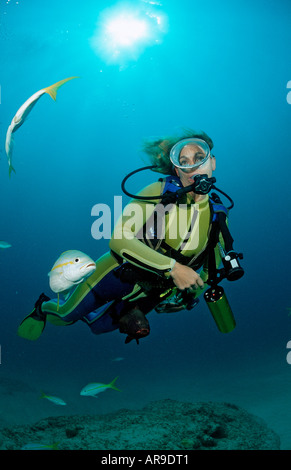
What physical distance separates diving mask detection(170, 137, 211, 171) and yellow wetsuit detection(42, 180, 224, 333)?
36 cm

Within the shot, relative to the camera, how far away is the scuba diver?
8.59ft

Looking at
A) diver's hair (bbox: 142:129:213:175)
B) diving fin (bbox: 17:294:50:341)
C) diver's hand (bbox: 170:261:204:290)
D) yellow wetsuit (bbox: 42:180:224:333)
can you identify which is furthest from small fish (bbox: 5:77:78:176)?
diver's hand (bbox: 170:261:204:290)

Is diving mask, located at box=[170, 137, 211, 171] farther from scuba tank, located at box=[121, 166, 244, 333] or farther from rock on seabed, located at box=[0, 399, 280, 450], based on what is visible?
rock on seabed, located at box=[0, 399, 280, 450]

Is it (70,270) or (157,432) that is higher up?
(70,270)

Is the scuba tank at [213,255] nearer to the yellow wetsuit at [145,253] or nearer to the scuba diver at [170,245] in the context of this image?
the scuba diver at [170,245]

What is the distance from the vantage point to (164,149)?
3416 mm

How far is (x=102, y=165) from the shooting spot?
3822cm

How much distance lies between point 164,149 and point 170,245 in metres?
1.19

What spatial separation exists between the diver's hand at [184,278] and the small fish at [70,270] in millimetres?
912

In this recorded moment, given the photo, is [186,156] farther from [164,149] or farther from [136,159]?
Result: [136,159]

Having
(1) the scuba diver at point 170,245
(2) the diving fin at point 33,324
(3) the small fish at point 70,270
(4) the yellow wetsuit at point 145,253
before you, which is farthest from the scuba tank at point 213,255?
(2) the diving fin at point 33,324

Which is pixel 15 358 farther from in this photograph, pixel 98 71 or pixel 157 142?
pixel 157 142

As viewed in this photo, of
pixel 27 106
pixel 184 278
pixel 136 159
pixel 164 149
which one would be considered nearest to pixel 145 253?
pixel 184 278
